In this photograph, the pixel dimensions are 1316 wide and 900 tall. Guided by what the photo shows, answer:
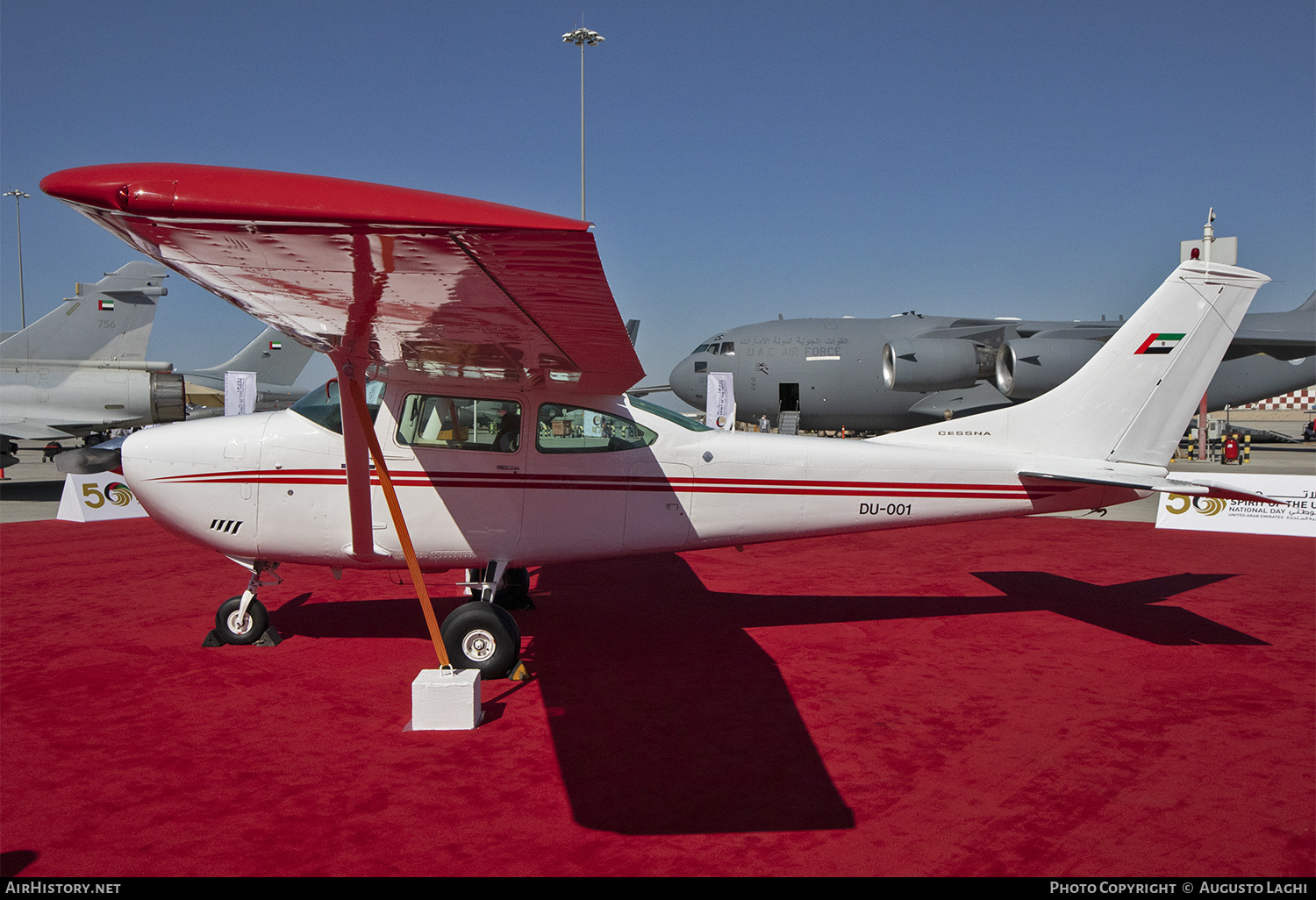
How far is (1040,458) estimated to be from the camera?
21.3 ft

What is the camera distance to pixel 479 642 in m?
5.32

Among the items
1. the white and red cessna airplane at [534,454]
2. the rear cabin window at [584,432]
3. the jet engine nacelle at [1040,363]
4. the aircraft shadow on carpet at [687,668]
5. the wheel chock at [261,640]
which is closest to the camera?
the aircraft shadow on carpet at [687,668]

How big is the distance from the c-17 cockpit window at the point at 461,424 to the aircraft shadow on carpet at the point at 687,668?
5.48 feet

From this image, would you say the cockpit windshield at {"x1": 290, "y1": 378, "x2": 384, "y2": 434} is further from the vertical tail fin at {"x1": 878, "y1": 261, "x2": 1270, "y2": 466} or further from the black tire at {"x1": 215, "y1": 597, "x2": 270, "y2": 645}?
the vertical tail fin at {"x1": 878, "y1": 261, "x2": 1270, "y2": 466}

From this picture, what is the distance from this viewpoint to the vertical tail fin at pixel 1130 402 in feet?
21.2

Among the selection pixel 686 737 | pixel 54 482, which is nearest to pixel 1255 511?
pixel 686 737

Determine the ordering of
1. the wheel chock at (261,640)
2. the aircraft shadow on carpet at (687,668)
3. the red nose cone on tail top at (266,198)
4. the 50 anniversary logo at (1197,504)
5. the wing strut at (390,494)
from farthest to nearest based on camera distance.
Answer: the 50 anniversary logo at (1197,504)
the wheel chock at (261,640)
the wing strut at (390,494)
the aircraft shadow on carpet at (687,668)
the red nose cone on tail top at (266,198)

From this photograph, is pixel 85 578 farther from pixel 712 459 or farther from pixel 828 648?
pixel 828 648

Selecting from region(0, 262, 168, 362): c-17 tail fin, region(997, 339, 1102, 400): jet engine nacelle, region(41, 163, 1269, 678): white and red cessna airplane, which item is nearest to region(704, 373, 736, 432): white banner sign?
region(997, 339, 1102, 400): jet engine nacelle

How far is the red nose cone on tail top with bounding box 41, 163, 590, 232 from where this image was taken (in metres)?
2.49

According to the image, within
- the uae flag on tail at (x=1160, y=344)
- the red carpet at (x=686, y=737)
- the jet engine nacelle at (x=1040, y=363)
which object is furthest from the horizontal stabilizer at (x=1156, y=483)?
the jet engine nacelle at (x=1040, y=363)

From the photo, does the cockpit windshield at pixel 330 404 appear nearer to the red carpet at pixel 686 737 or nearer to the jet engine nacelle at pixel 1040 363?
the red carpet at pixel 686 737

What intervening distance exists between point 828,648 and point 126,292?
18124 millimetres

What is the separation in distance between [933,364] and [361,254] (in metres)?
18.6
